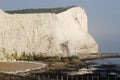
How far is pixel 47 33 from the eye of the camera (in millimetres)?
53250

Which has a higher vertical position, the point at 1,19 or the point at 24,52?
the point at 1,19

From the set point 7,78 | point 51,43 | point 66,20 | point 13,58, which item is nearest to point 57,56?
point 51,43

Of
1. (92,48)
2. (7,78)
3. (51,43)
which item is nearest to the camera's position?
(7,78)

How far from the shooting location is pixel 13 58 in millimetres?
45125

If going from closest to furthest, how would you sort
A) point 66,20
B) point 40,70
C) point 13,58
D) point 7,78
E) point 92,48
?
point 7,78 → point 40,70 → point 13,58 → point 66,20 → point 92,48

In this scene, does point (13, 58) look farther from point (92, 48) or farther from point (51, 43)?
point (92, 48)

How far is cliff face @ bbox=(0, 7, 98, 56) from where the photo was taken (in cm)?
4788

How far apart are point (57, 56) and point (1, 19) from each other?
7.83m

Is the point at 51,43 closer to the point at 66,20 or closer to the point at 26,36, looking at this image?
the point at 26,36

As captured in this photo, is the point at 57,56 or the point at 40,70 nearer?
the point at 40,70

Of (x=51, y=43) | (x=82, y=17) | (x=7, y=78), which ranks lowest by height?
(x=7, y=78)

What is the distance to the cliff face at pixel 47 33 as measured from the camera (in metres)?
47.9

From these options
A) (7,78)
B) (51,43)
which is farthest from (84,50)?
(7,78)

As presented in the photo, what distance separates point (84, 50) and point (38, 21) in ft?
→ 40.0
